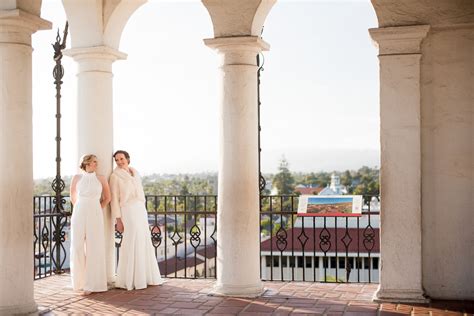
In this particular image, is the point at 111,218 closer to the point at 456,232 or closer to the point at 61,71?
the point at 61,71

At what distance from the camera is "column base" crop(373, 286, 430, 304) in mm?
8828

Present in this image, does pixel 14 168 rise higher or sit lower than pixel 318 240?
higher

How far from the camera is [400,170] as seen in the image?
8938mm

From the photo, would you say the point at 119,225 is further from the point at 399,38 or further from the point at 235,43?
the point at 399,38

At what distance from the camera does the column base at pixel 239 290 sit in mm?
9414

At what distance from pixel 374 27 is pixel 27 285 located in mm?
5178

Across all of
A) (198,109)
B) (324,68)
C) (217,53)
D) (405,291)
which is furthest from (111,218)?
(324,68)

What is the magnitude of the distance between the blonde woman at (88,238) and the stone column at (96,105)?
41 centimetres

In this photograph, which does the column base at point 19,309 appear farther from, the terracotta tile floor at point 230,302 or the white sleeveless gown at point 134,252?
the white sleeveless gown at point 134,252

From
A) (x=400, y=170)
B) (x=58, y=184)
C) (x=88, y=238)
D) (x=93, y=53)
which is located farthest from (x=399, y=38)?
(x=58, y=184)

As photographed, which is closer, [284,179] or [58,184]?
[58,184]

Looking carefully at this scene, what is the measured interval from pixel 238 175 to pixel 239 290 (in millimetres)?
1528

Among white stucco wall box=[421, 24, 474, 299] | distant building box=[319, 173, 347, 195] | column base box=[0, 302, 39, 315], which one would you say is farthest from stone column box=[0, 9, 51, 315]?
distant building box=[319, 173, 347, 195]

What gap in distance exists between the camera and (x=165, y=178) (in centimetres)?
3353
